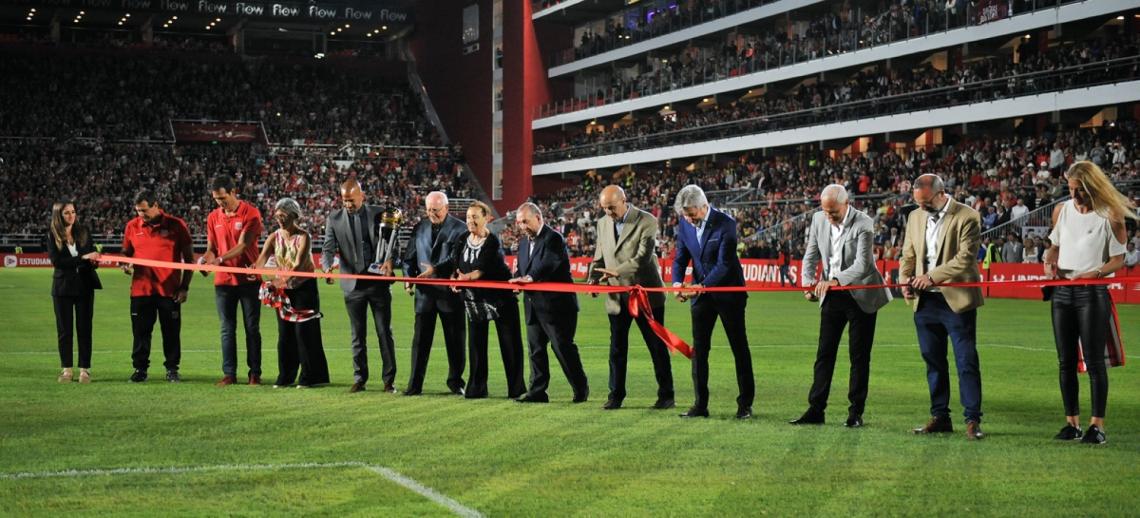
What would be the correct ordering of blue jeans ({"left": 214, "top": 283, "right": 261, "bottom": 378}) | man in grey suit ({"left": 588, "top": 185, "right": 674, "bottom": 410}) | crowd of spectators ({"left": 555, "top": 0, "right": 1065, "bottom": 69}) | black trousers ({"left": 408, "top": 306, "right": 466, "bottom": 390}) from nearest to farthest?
1. man in grey suit ({"left": 588, "top": 185, "right": 674, "bottom": 410})
2. black trousers ({"left": 408, "top": 306, "right": 466, "bottom": 390})
3. blue jeans ({"left": 214, "top": 283, "right": 261, "bottom": 378})
4. crowd of spectators ({"left": 555, "top": 0, "right": 1065, "bottom": 69})

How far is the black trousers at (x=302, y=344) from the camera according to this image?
14.3 metres

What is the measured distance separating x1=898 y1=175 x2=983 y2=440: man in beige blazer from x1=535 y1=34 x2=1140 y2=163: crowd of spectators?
102ft

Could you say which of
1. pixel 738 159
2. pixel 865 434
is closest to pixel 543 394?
pixel 865 434

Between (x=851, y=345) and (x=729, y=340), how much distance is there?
3.55 ft

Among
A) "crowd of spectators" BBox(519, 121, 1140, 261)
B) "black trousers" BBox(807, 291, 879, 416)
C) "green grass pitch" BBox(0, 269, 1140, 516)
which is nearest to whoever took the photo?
"green grass pitch" BBox(0, 269, 1140, 516)

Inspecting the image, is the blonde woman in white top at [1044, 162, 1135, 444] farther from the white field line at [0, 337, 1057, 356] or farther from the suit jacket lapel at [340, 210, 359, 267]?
the white field line at [0, 337, 1057, 356]

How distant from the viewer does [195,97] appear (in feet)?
267

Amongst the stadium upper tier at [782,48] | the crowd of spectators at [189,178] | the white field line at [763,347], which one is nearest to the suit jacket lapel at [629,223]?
the white field line at [763,347]

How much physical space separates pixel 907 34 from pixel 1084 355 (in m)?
41.4

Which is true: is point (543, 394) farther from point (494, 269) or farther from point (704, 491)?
point (704, 491)

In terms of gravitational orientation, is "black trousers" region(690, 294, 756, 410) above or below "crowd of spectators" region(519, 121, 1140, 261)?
below

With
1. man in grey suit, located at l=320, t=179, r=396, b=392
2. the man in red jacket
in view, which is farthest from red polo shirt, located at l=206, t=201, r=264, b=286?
man in grey suit, located at l=320, t=179, r=396, b=392

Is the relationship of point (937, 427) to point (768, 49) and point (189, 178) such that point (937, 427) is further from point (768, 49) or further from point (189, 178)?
point (189, 178)

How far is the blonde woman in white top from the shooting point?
9.98m
